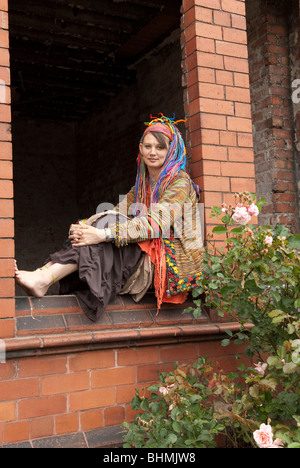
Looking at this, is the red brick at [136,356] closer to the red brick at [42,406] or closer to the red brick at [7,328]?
the red brick at [42,406]

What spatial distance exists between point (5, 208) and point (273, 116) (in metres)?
3.18

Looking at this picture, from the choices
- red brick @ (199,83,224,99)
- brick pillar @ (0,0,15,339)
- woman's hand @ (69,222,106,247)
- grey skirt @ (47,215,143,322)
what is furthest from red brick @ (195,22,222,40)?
woman's hand @ (69,222,106,247)

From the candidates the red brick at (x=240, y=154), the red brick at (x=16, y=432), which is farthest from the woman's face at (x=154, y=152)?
the red brick at (x=16, y=432)

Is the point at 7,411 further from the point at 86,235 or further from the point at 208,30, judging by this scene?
the point at 208,30

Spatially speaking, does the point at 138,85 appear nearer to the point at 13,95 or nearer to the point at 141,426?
the point at 13,95

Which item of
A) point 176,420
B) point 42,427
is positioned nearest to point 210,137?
point 176,420

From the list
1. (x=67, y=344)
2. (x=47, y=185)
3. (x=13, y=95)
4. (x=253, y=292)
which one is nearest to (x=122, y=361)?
(x=67, y=344)

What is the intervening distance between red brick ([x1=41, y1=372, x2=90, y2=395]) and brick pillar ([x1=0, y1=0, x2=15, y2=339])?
34cm

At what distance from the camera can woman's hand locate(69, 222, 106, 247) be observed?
3266mm

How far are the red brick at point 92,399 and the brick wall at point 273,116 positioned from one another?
268 cm
